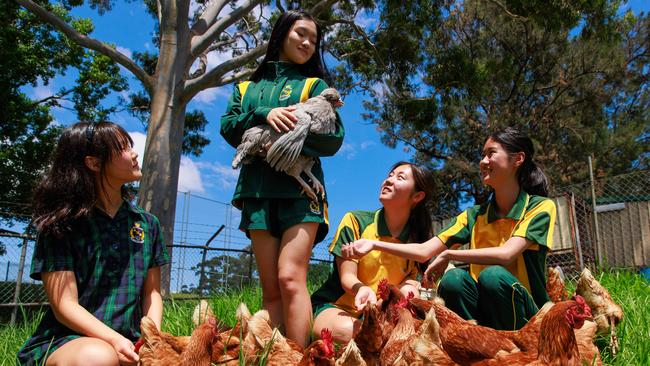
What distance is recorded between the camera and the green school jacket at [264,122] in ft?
8.96

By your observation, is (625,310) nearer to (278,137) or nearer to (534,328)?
(534,328)

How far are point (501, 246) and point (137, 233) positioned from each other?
6.71 ft

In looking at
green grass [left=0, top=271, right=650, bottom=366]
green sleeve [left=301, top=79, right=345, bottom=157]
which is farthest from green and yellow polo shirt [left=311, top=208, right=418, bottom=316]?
green grass [left=0, top=271, right=650, bottom=366]

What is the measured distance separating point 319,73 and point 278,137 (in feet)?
2.49

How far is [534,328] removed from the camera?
8.23ft

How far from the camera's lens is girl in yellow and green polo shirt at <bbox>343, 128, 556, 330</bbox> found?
282cm

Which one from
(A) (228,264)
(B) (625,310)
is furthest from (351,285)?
(A) (228,264)

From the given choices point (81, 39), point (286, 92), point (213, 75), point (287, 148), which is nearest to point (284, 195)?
point (287, 148)

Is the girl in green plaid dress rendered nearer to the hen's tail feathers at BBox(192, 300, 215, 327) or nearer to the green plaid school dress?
the green plaid school dress

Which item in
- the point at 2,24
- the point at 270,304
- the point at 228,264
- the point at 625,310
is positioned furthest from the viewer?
the point at 2,24

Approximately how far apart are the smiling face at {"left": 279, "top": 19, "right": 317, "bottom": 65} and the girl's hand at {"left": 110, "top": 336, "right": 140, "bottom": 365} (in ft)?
5.87

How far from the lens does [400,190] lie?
129 inches

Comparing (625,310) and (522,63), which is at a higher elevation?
A: (522,63)

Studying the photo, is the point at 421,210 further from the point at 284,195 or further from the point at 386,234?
the point at 284,195
